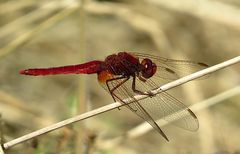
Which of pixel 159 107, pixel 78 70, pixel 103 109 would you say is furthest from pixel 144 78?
pixel 103 109

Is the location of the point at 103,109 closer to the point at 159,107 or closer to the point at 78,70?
the point at 159,107

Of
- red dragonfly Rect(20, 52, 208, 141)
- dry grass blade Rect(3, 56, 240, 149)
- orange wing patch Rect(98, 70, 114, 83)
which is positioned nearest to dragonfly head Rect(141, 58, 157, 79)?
red dragonfly Rect(20, 52, 208, 141)

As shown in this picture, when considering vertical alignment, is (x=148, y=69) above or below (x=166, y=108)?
above

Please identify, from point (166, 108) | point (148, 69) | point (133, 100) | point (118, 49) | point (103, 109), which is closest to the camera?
point (103, 109)

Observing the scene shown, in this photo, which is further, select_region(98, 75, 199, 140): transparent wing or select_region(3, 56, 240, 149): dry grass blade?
select_region(98, 75, 199, 140): transparent wing

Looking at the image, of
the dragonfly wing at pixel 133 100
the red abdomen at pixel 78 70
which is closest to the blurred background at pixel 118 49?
the red abdomen at pixel 78 70

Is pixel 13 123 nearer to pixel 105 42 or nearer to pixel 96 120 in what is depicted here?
pixel 96 120

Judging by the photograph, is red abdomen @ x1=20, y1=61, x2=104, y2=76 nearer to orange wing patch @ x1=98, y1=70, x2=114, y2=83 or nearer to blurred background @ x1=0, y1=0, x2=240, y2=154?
orange wing patch @ x1=98, y1=70, x2=114, y2=83
